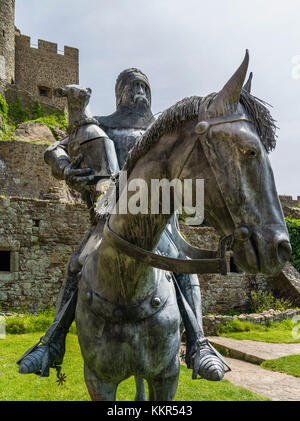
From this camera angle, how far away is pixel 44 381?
593 centimetres

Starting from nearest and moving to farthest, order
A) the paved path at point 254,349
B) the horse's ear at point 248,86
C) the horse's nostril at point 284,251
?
the horse's nostril at point 284,251, the horse's ear at point 248,86, the paved path at point 254,349

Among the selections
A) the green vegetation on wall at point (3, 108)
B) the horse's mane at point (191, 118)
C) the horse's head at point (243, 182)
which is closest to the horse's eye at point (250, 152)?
the horse's head at point (243, 182)

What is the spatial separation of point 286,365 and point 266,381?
3.23 feet

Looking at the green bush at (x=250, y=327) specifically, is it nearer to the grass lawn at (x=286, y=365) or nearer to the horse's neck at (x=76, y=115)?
the grass lawn at (x=286, y=365)

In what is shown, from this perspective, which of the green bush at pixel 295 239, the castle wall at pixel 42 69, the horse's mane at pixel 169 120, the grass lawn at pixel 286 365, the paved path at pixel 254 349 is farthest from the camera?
the castle wall at pixel 42 69

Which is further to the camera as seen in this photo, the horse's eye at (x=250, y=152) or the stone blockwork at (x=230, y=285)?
the stone blockwork at (x=230, y=285)

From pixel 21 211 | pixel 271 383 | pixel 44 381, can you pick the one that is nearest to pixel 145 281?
pixel 44 381

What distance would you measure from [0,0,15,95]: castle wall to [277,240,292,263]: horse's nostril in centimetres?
3653

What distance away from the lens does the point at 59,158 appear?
3117mm

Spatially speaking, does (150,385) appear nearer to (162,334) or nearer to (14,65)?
(162,334)

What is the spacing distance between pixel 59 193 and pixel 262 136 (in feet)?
66.4

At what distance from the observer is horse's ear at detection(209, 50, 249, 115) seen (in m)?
1.53

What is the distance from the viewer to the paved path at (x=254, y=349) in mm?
7743

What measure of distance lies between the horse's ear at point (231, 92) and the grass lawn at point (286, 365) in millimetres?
6409
